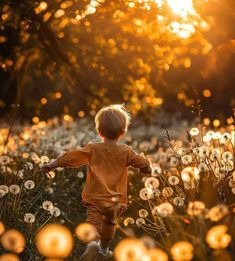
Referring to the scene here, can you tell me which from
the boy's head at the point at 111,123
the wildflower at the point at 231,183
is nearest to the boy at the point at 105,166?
the boy's head at the point at 111,123

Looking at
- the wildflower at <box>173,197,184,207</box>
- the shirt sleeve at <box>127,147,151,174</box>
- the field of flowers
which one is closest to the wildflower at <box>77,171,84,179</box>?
the field of flowers

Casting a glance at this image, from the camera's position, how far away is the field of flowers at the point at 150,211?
124 inches

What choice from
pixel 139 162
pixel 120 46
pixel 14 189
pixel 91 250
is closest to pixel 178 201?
pixel 139 162

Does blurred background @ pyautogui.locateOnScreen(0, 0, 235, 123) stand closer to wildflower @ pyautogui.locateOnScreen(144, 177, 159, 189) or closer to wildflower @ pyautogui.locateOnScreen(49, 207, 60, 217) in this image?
wildflower @ pyautogui.locateOnScreen(144, 177, 159, 189)

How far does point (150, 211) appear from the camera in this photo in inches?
234

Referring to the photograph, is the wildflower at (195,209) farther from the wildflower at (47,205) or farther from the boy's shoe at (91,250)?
the wildflower at (47,205)

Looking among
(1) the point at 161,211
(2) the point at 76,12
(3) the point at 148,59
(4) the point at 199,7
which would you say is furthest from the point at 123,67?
(1) the point at 161,211

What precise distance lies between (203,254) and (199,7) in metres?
3.46

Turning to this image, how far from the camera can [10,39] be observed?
11492mm

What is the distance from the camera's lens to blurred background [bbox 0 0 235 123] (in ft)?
21.8

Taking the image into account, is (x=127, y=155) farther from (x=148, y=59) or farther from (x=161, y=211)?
(x=148, y=59)

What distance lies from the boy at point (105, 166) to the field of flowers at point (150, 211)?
198 mm

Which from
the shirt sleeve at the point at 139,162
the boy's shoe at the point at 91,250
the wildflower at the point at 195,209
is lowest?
the boy's shoe at the point at 91,250

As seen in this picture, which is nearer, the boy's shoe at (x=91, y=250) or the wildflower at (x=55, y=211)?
the boy's shoe at (x=91, y=250)
